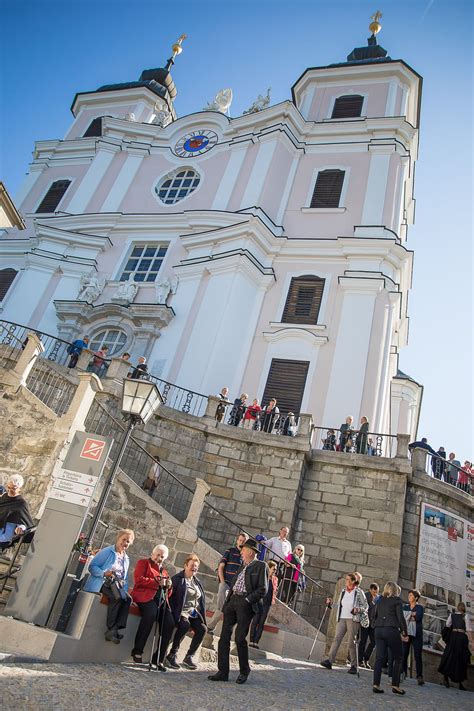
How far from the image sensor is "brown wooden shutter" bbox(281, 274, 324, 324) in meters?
19.9

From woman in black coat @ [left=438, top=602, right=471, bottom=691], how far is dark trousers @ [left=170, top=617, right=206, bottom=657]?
544 cm

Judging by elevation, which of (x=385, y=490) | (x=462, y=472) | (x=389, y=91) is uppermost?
(x=389, y=91)

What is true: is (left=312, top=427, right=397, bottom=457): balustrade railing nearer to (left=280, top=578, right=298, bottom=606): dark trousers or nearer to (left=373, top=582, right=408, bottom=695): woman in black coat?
(left=280, top=578, right=298, bottom=606): dark trousers

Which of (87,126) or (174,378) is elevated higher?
(87,126)

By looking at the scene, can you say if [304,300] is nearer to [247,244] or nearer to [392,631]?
[247,244]

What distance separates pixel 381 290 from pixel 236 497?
939 centimetres

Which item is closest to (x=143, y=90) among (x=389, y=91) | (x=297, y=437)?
(x=389, y=91)

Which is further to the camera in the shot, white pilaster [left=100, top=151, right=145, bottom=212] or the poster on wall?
white pilaster [left=100, top=151, right=145, bottom=212]

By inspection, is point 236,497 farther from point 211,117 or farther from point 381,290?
point 211,117

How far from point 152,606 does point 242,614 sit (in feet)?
3.35

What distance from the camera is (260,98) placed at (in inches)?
1075

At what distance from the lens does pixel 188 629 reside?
256 inches

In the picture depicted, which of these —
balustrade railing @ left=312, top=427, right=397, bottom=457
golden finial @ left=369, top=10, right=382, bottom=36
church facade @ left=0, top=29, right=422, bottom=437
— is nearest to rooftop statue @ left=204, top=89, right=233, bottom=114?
church facade @ left=0, top=29, right=422, bottom=437

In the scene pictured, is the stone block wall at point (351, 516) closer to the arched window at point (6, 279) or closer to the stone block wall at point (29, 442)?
the stone block wall at point (29, 442)
